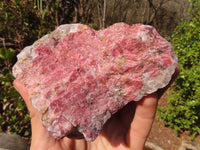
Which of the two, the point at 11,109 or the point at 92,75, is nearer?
the point at 92,75

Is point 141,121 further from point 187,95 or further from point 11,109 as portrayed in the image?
point 11,109

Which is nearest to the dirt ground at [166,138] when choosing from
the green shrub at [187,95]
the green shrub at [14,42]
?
the green shrub at [187,95]

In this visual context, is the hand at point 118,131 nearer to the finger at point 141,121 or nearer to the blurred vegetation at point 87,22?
the finger at point 141,121

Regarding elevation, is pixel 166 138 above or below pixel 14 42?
below

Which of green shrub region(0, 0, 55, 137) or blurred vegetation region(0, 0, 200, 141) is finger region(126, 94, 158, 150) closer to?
blurred vegetation region(0, 0, 200, 141)

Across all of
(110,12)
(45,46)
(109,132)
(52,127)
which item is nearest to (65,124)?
(52,127)

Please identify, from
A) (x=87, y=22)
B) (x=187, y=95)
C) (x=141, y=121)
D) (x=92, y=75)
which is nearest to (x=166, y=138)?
(x=187, y=95)

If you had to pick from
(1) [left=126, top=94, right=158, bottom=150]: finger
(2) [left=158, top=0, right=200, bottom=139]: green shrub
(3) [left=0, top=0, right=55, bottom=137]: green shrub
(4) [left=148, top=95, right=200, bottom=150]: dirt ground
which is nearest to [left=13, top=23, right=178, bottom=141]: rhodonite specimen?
(1) [left=126, top=94, right=158, bottom=150]: finger
